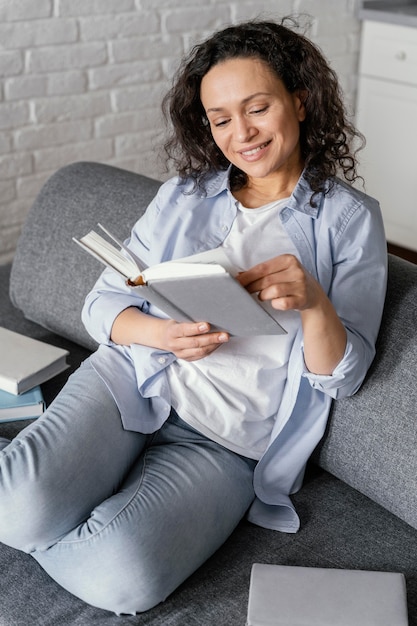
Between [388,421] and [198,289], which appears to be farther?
[388,421]

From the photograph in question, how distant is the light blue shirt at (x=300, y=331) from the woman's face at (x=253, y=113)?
0.07 m

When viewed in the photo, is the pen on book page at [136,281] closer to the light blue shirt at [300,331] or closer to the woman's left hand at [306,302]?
the woman's left hand at [306,302]

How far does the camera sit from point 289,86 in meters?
1.56

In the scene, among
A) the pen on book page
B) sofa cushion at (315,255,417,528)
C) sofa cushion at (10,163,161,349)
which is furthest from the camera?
sofa cushion at (10,163,161,349)

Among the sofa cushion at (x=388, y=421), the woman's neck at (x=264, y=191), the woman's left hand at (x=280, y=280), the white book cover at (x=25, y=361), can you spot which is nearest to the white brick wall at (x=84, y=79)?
the white book cover at (x=25, y=361)

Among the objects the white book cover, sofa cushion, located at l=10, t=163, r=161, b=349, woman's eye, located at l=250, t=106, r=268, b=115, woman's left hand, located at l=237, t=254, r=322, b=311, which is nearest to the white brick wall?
sofa cushion, located at l=10, t=163, r=161, b=349

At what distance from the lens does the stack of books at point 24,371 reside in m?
1.74

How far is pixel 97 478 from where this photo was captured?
1.45m

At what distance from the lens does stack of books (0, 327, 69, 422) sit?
1.74 metres

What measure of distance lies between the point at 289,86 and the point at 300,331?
0.42 m

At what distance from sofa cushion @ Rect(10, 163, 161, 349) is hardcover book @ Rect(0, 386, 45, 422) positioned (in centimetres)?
27

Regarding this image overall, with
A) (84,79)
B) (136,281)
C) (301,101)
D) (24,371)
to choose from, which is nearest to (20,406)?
(24,371)

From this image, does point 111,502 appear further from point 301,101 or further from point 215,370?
point 301,101

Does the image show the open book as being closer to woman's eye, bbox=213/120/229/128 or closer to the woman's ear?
woman's eye, bbox=213/120/229/128
